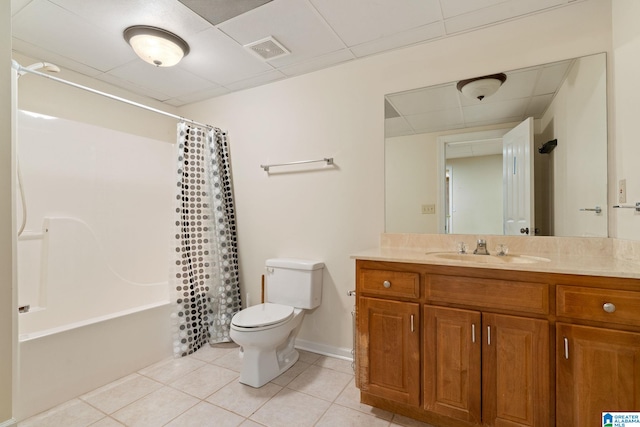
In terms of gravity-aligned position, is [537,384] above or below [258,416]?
above

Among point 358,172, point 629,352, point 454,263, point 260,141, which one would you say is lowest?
point 629,352

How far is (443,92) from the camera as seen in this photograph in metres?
2.00

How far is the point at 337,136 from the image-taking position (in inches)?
91.3

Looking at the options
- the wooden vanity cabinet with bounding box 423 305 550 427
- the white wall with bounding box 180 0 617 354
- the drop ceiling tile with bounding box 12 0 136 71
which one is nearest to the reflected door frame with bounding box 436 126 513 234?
the white wall with bounding box 180 0 617 354

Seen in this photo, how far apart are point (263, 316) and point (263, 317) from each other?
2 cm

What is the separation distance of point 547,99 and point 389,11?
1093mm

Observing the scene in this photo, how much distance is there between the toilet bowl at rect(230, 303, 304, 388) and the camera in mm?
1849

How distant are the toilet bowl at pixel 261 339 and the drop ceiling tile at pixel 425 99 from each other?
1710 millimetres

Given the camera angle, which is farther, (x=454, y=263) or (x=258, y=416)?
(x=258, y=416)

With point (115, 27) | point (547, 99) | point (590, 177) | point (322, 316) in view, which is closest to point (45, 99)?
point (115, 27)

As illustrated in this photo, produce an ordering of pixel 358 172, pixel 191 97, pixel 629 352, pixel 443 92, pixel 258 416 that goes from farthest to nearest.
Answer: pixel 191 97 < pixel 358 172 < pixel 443 92 < pixel 258 416 < pixel 629 352

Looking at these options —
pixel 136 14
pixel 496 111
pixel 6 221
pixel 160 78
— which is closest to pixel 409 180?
pixel 496 111

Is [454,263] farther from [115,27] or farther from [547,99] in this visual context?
[115,27]

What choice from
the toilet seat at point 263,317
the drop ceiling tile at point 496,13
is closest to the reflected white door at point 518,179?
the drop ceiling tile at point 496,13
